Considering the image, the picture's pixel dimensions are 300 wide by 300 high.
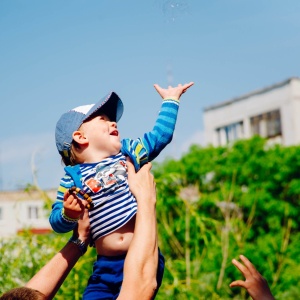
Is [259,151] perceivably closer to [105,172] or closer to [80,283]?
[80,283]

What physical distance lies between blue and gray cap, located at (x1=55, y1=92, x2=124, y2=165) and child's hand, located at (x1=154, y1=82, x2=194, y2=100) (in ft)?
0.66

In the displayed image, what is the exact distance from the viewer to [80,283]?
20.9ft

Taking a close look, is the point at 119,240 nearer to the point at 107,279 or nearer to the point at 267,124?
the point at 107,279

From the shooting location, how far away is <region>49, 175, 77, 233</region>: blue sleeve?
303 centimetres

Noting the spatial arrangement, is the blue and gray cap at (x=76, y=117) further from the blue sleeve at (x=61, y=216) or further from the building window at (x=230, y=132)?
the building window at (x=230, y=132)

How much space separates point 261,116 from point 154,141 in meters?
34.7

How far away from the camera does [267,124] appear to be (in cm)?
3725

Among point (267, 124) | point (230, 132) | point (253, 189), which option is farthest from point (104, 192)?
point (230, 132)

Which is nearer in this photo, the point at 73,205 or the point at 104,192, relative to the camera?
the point at 73,205

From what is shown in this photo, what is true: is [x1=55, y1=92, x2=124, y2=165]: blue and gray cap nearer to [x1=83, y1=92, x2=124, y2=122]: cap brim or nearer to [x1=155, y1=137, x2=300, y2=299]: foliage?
[x1=83, y1=92, x2=124, y2=122]: cap brim

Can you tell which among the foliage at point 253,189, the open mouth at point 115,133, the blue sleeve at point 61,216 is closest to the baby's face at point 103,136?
the open mouth at point 115,133

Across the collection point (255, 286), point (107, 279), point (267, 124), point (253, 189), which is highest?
point (107, 279)

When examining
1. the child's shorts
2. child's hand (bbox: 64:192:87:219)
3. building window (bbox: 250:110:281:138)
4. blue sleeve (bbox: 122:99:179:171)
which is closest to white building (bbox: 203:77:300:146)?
building window (bbox: 250:110:281:138)

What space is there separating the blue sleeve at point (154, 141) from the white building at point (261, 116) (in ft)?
102
